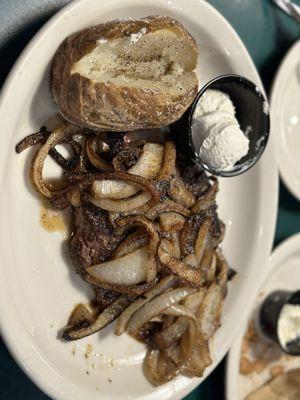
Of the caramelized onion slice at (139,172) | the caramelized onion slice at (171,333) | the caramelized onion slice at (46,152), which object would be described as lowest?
the caramelized onion slice at (171,333)

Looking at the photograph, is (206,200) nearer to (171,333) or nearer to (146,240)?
(146,240)

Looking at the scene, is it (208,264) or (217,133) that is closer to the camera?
(217,133)

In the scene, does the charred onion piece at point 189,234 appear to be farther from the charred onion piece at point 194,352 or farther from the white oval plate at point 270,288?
the white oval plate at point 270,288

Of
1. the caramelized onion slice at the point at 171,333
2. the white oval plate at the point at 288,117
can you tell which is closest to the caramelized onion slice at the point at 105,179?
the caramelized onion slice at the point at 171,333

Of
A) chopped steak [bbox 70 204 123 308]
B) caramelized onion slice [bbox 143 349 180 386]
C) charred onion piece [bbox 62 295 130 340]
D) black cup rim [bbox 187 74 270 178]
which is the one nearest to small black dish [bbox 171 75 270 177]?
black cup rim [bbox 187 74 270 178]

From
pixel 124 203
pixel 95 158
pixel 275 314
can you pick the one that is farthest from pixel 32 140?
pixel 275 314

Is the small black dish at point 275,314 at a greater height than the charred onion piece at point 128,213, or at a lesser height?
lesser

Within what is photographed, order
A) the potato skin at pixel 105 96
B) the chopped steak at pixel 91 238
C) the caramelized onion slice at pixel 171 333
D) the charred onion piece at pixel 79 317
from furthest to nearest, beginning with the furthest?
1. the caramelized onion slice at pixel 171 333
2. the charred onion piece at pixel 79 317
3. the chopped steak at pixel 91 238
4. the potato skin at pixel 105 96

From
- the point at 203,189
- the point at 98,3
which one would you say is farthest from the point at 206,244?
the point at 98,3
